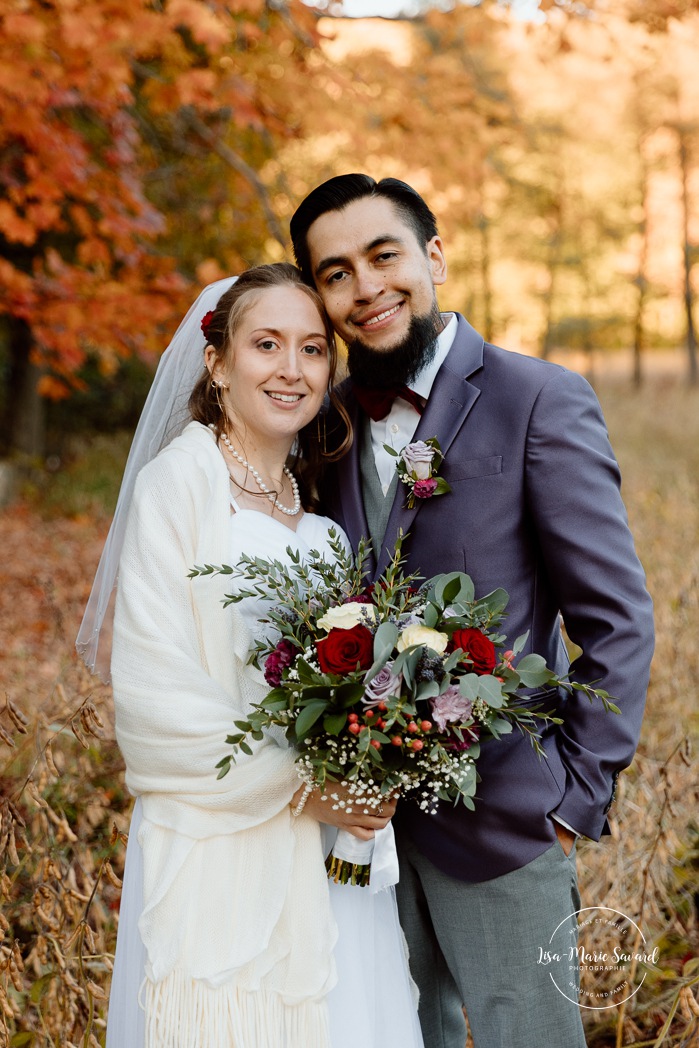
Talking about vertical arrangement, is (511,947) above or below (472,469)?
below

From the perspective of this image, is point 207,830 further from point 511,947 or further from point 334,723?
point 511,947

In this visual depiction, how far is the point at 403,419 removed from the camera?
2.71 meters

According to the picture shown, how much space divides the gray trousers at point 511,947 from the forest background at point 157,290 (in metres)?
0.35

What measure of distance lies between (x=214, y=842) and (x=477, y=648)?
858 mm

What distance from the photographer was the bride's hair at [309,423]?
2695 millimetres

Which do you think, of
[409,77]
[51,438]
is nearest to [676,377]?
[51,438]

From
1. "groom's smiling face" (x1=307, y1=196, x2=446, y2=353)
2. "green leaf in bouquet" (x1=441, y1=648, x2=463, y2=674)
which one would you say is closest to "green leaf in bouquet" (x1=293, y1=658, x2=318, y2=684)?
"green leaf in bouquet" (x1=441, y1=648, x2=463, y2=674)

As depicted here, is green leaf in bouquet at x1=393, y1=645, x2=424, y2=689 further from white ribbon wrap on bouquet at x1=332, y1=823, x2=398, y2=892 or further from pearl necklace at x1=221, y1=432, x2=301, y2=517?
pearl necklace at x1=221, y1=432, x2=301, y2=517

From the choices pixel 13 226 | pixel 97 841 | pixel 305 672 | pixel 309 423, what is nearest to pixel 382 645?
pixel 305 672

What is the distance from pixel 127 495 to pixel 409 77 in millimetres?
5794

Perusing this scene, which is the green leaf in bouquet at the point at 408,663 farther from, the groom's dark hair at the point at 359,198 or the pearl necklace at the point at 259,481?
the groom's dark hair at the point at 359,198

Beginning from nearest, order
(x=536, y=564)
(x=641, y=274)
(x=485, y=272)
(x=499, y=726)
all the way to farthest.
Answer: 1. (x=499, y=726)
2. (x=536, y=564)
3. (x=641, y=274)
4. (x=485, y=272)

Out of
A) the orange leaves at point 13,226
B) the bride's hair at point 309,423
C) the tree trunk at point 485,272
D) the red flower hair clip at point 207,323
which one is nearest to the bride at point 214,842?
the bride's hair at point 309,423

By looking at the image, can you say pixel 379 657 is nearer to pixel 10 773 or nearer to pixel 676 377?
pixel 10 773
